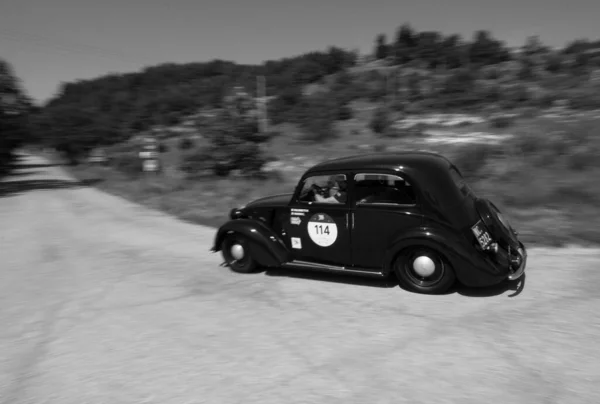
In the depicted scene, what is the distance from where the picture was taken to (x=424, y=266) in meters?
5.17

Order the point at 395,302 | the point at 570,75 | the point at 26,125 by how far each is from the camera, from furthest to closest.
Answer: the point at 570,75 → the point at 26,125 → the point at 395,302

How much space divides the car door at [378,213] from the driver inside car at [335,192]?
0.51ft

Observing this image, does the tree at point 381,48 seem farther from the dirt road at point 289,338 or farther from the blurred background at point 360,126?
the dirt road at point 289,338

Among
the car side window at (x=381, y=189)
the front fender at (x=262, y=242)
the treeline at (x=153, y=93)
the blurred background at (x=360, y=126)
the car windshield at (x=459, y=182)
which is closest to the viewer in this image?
the car side window at (x=381, y=189)

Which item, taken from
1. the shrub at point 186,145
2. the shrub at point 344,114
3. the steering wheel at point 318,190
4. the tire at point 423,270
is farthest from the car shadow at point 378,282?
the shrub at point 186,145

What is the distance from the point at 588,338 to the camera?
4.01 m

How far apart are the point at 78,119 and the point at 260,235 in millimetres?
37227

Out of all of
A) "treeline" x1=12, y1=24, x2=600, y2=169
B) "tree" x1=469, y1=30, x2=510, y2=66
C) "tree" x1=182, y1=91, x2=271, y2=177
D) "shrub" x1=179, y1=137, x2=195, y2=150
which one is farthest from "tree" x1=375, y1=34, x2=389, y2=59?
"tree" x1=182, y1=91, x2=271, y2=177

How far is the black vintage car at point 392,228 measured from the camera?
499 cm

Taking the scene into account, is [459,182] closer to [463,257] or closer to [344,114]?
[463,257]

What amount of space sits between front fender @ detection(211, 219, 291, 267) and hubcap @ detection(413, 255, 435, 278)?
5.40 ft

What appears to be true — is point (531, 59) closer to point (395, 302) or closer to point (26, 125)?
point (26, 125)

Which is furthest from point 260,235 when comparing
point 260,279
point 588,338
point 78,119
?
point 78,119

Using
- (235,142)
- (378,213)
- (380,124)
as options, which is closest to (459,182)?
(378,213)
